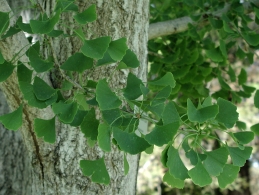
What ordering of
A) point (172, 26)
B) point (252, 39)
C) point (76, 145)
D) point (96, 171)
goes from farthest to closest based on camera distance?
point (172, 26), point (252, 39), point (76, 145), point (96, 171)

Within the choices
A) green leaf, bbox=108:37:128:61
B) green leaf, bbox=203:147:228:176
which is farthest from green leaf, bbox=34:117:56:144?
green leaf, bbox=203:147:228:176

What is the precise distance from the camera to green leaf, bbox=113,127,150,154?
71 cm

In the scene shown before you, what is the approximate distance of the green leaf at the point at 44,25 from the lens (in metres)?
0.70

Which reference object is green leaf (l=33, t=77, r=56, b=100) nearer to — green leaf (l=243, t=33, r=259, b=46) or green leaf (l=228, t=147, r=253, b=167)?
green leaf (l=228, t=147, r=253, b=167)

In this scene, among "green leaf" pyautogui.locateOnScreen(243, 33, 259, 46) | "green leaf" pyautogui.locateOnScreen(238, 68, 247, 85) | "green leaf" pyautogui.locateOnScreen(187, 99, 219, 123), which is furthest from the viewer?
"green leaf" pyautogui.locateOnScreen(238, 68, 247, 85)

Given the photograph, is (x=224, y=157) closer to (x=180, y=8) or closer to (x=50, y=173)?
(x=50, y=173)

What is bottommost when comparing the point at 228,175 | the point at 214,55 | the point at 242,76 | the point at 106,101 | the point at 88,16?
the point at 242,76

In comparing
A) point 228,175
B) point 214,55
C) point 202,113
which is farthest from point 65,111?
point 214,55

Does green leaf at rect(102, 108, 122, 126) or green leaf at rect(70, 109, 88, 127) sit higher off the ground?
green leaf at rect(102, 108, 122, 126)

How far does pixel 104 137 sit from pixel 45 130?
0.18 m

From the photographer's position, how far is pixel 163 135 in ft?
2.32

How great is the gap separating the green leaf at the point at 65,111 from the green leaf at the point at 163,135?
0.50 feet

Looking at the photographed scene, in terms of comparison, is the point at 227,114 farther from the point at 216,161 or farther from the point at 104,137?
the point at 104,137

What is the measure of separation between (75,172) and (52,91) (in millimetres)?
A: 337
